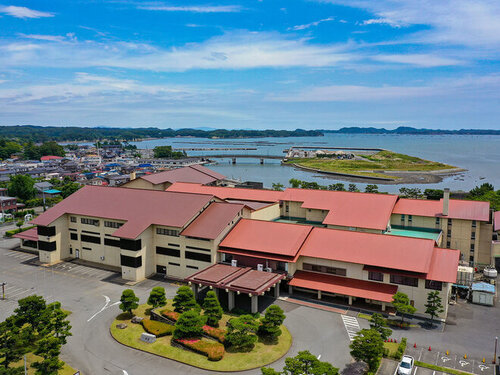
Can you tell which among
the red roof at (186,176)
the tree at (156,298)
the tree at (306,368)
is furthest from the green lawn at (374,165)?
the tree at (306,368)

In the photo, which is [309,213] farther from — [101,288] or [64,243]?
[64,243]

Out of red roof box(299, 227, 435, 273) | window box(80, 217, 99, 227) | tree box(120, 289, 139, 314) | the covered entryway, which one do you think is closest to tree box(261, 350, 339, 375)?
the covered entryway

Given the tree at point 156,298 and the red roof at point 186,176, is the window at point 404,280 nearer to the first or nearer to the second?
the tree at point 156,298

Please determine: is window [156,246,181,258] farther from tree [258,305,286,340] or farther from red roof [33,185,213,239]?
tree [258,305,286,340]

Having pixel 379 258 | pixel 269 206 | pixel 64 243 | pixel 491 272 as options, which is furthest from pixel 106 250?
pixel 491 272

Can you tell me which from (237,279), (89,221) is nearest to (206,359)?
(237,279)
